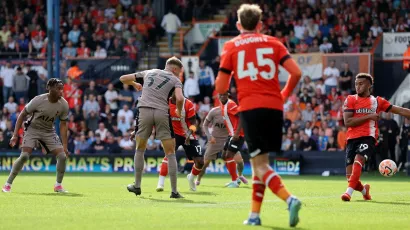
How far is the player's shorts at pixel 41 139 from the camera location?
56.9ft

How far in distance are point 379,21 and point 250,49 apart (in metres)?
22.7

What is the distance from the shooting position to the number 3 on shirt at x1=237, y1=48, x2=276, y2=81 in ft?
33.6

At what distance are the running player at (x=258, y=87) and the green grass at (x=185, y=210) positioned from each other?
2.06 ft

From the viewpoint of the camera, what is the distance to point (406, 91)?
1199 inches

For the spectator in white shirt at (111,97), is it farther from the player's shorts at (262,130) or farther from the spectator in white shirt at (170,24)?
the player's shorts at (262,130)

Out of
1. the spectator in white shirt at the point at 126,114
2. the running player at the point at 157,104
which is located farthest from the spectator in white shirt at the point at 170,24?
the running player at the point at 157,104

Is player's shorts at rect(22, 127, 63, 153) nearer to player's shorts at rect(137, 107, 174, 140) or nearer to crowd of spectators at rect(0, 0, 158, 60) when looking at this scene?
player's shorts at rect(137, 107, 174, 140)

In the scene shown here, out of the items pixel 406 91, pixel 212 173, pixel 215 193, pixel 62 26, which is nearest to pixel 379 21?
pixel 406 91

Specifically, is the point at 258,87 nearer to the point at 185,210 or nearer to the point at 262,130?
the point at 262,130

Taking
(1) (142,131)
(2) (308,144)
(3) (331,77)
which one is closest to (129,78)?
(1) (142,131)

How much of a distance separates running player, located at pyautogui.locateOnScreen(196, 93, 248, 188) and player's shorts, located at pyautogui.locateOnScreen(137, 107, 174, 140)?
5171 millimetres

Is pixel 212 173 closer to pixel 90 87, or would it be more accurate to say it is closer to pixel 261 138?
pixel 90 87

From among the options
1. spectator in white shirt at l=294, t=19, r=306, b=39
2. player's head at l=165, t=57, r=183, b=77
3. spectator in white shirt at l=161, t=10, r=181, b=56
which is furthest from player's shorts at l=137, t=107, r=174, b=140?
spectator in white shirt at l=161, t=10, r=181, b=56

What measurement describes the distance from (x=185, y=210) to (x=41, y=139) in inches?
230
